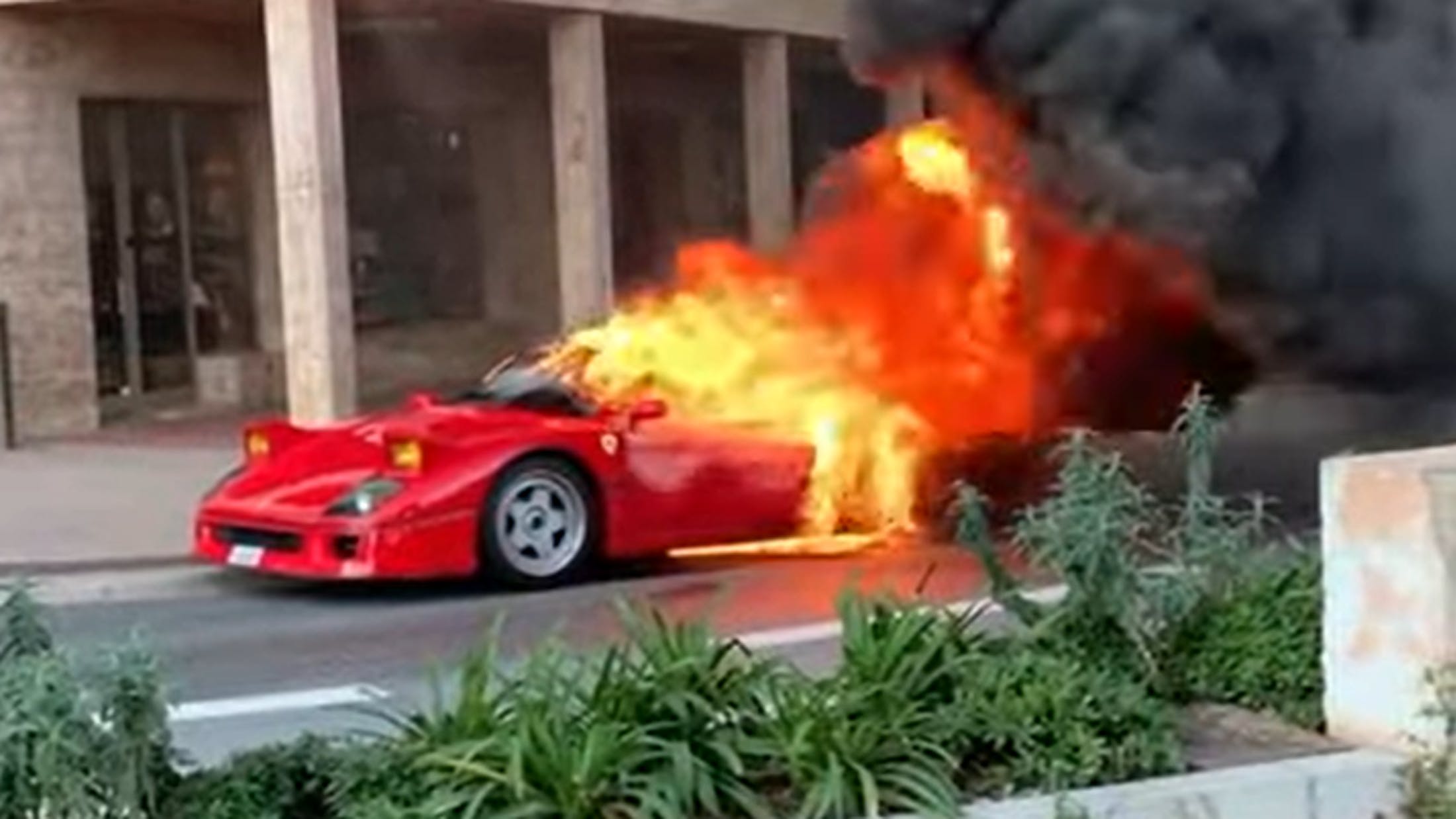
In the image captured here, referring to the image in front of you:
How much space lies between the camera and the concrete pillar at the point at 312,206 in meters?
16.9

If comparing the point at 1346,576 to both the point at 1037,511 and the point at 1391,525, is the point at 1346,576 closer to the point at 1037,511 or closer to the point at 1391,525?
the point at 1391,525

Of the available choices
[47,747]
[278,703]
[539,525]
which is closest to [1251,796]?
[47,747]

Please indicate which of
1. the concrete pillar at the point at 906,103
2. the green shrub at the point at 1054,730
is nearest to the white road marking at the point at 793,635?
the green shrub at the point at 1054,730

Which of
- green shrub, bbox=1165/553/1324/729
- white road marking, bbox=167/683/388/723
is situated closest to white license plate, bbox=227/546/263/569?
white road marking, bbox=167/683/388/723

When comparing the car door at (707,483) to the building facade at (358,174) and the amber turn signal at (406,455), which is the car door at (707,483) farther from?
the building facade at (358,174)

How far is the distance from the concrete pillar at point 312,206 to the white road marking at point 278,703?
351 inches

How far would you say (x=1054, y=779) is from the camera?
4.65m

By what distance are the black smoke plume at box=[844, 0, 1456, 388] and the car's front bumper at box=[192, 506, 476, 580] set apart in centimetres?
547

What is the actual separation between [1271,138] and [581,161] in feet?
24.5

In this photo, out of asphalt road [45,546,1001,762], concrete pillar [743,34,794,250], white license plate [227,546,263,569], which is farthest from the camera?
concrete pillar [743,34,794,250]

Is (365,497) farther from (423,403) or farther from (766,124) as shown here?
(766,124)

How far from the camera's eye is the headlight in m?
10.1

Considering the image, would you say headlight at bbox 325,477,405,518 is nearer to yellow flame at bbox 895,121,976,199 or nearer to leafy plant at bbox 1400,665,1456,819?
yellow flame at bbox 895,121,976,199

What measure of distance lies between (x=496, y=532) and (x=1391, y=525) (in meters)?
5.94
